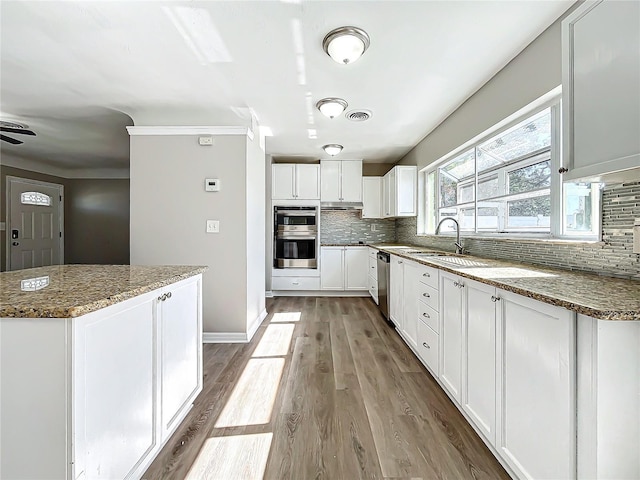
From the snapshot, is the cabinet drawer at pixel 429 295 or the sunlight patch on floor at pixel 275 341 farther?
the sunlight patch on floor at pixel 275 341

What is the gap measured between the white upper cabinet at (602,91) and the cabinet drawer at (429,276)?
3.49ft

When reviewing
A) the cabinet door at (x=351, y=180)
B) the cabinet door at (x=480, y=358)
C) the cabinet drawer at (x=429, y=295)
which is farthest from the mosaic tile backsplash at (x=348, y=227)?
the cabinet door at (x=480, y=358)

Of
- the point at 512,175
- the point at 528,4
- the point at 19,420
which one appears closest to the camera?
the point at 19,420

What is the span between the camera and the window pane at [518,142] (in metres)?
2.08

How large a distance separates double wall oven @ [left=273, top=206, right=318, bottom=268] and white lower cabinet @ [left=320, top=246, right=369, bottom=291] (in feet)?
0.72

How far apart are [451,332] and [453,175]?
225 cm

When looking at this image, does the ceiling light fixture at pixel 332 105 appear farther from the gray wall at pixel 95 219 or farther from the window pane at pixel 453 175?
the gray wall at pixel 95 219

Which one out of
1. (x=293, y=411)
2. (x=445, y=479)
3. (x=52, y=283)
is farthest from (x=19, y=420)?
(x=445, y=479)

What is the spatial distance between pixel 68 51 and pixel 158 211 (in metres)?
1.42

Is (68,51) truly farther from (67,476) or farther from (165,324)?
(67,476)

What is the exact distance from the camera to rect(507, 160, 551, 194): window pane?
81.5 inches

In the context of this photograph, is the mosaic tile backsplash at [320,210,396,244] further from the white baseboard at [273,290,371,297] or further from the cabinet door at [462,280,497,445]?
the cabinet door at [462,280,497,445]

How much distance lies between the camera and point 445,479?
1353 millimetres

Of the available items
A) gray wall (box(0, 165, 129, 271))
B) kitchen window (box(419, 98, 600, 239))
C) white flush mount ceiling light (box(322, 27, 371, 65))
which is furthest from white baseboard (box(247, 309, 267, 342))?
gray wall (box(0, 165, 129, 271))
